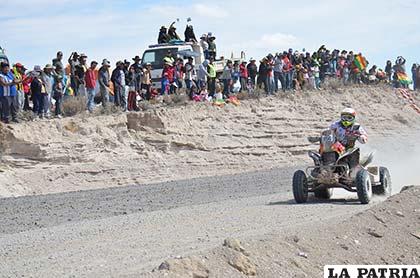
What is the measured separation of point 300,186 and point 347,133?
172 centimetres

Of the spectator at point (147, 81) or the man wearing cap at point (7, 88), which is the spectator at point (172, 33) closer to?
the spectator at point (147, 81)

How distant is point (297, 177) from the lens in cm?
1898

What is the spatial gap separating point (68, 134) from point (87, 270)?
1828cm

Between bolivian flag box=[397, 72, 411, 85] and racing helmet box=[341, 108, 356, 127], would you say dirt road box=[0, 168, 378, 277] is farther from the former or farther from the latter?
bolivian flag box=[397, 72, 411, 85]

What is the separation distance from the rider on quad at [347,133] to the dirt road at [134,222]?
4.37 feet

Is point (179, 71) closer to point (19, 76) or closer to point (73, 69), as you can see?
point (73, 69)

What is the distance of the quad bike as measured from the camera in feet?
61.3

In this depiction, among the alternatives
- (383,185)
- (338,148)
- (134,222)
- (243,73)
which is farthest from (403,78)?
(134,222)

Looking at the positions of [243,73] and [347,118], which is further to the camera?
[243,73]

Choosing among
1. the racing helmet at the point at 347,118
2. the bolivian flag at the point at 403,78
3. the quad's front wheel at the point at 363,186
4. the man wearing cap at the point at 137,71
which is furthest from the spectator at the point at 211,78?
the bolivian flag at the point at 403,78

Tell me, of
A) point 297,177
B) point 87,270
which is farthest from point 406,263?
point 297,177

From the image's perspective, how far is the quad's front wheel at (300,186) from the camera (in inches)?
749

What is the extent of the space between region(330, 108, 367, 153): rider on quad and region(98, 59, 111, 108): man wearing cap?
10.5 m

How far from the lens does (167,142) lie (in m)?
32.9
